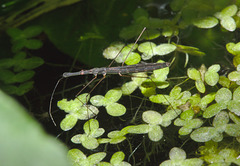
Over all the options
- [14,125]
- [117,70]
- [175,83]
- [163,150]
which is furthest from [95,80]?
[14,125]

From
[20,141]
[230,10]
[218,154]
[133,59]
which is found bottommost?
[218,154]

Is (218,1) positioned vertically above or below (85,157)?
above

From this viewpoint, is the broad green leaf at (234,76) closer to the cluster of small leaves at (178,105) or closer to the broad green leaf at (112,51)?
the cluster of small leaves at (178,105)

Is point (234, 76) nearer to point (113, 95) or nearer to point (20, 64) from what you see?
point (113, 95)

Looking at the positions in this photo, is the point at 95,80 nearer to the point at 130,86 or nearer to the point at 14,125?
the point at 130,86

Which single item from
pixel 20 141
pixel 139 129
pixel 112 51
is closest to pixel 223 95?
pixel 139 129

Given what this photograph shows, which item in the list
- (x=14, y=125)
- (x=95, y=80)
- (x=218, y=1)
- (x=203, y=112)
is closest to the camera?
(x=14, y=125)

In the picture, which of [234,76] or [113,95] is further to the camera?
[113,95]

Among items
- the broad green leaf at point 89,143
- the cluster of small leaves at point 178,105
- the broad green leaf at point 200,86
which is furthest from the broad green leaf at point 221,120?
the broad green leaf at point 89,143
